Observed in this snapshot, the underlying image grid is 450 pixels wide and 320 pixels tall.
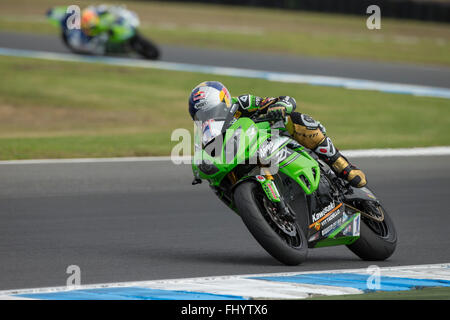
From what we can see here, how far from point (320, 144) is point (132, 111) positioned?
436 inches

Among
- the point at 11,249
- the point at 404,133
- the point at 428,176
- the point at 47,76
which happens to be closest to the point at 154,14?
the point at 47,76

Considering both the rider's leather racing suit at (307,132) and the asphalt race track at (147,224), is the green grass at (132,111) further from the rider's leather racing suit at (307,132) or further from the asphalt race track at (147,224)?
the rider's leather racing suit at (307,132)

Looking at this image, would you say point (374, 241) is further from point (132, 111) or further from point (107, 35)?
point (107, 35)

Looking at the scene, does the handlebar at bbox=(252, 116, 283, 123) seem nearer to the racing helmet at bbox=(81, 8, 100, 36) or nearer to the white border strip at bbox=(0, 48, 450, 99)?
the white border strip at bbox=(0, 48, 450, 99)

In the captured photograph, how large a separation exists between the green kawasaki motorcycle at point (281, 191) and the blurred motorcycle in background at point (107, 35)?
16.8m

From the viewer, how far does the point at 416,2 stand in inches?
1489

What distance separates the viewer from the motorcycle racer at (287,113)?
6.39 meters

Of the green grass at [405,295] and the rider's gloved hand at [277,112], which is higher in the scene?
the rider's gloved hand at [277,112]

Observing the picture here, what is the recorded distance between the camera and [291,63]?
79.4ft

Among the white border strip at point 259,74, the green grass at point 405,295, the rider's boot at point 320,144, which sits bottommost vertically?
the green grass at point 405,295

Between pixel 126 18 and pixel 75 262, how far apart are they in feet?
56.4

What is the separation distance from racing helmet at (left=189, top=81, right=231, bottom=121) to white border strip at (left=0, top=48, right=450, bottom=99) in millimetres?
13944

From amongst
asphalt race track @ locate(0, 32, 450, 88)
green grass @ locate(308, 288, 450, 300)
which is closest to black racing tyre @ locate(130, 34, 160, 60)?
asphalt race track @ locate(0, 32, 450, 88)

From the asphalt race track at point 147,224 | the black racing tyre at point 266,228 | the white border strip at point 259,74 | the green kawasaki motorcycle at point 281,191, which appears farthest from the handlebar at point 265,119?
the white border strip at point 259,74
